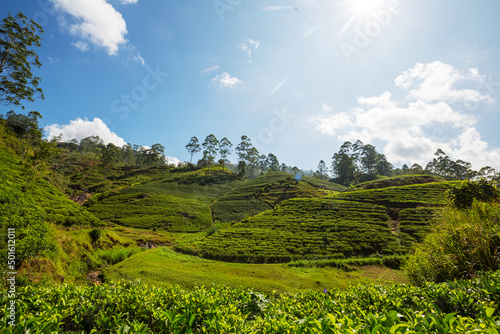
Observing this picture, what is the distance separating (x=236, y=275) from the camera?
55.9ft

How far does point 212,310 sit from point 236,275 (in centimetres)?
1566

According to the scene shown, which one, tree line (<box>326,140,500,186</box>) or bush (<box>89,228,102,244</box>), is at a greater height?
tree line (<box>326,140,500,186</box>)

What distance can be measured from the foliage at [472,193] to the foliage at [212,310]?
11.0 metres

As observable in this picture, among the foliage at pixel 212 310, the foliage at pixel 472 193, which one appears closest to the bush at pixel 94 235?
the foliage at pixel 212 310

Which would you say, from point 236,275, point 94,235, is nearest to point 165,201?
point 94,235

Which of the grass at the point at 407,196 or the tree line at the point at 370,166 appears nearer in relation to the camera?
the grass at the point at 407,196

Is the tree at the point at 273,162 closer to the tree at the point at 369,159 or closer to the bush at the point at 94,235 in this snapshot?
the tree at the point at 369,159

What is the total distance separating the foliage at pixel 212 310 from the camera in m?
2.45

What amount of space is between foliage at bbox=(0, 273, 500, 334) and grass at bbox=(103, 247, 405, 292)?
992 centimetres

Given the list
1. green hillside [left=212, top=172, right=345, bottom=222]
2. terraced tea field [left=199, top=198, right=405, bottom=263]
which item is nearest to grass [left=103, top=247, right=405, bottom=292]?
terraced tea field [left=199, top=198, right=405, bottom=263]

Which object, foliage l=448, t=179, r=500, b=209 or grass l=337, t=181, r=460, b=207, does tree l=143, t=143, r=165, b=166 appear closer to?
grass l=337, t=181, r=460, b=207

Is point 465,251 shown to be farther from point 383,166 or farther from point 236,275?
point 383,166

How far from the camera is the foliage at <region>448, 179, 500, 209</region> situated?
11547 mm

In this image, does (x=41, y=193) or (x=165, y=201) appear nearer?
(x=41, y=193)
